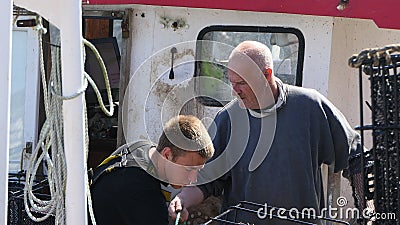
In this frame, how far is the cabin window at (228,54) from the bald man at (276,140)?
461mm

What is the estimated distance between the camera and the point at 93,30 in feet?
20.0

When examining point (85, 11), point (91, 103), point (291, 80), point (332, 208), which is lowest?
point (332, 208)

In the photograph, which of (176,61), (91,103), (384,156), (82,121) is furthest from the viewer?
(91,103)

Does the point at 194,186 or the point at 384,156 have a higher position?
the point at 384,156

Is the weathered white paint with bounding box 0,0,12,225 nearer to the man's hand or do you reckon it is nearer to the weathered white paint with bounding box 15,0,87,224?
the weathered white paint with bounding box 15,0,87,224

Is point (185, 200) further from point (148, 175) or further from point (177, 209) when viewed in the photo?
point (148, 175)

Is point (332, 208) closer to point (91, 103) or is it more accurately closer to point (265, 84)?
point (265, 84)

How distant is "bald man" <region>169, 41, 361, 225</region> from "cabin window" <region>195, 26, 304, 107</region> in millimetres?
461

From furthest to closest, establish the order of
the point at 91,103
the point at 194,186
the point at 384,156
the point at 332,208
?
the point at 91,103 < the point at 332,208 < the point at 194,186 < the point at 384,156

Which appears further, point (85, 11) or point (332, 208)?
point (85, 11)

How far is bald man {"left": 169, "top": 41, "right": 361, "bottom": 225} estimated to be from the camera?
379 centimetres

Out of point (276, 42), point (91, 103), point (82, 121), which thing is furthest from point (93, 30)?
point (82, 121)

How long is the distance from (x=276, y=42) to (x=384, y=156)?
1939mm

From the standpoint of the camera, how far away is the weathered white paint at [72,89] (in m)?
2.26
